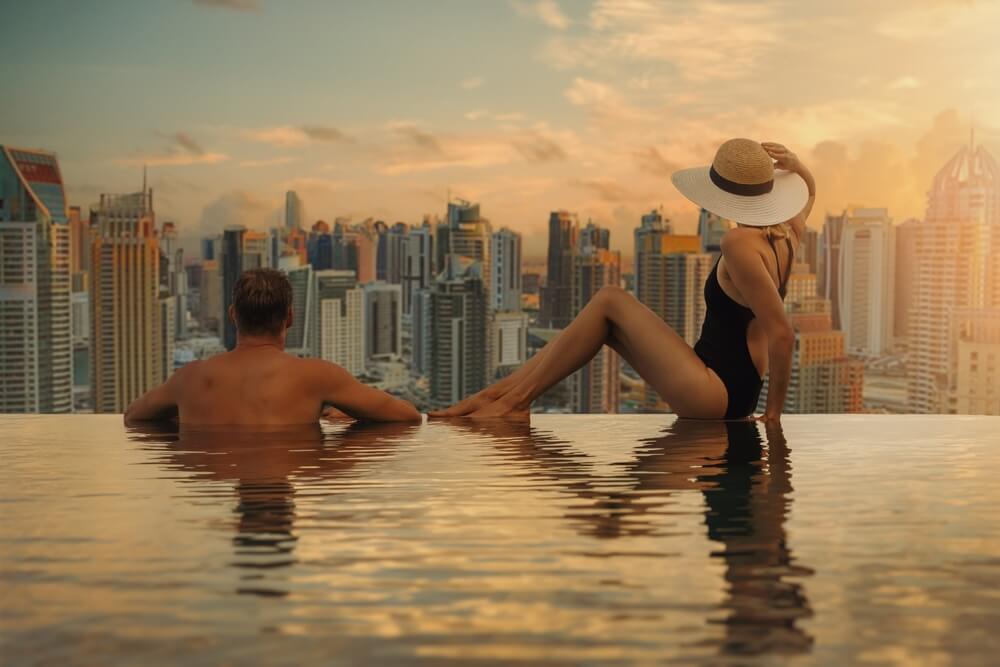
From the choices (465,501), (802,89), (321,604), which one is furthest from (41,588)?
(802,89)

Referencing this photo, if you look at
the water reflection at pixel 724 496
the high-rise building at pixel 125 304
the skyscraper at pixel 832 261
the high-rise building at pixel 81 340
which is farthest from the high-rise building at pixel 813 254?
the water reflection at pixel 724 496

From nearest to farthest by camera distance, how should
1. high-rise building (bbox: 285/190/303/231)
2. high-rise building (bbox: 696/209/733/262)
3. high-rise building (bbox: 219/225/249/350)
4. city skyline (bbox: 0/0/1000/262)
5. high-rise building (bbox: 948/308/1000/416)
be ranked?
high-rise building (bbox: 948/308/1000/416) < city skyline (bbox: 0/0/1000/262) < high-rise building (bbox: 219/225/249/350) < high-rise building (bbox: 285/190/303/231) < high-rise building (bbox: 696/209/733/262)

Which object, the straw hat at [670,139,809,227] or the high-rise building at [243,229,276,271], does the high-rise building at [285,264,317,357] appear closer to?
the high-rise building at [243,229,276,271]

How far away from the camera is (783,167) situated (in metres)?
2.82

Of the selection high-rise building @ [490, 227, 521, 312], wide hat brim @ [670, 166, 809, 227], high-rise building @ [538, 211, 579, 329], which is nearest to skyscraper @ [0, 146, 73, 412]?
high-rise building @ [490, 227, 521, 312]

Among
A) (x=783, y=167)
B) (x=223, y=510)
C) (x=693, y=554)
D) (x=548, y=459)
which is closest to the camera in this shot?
(x=693, y=554)

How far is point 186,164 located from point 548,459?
40431 millimetres

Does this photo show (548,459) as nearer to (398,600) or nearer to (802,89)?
(398,600)

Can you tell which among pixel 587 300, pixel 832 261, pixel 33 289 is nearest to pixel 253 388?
pixel 587 300

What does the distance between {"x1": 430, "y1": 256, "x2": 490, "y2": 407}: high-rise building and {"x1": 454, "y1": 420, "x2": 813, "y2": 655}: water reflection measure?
1417 inches

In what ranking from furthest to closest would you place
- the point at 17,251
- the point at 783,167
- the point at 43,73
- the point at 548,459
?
the point at 17,251 → the point at 43,73 → the point at 783,167 → the point at 548,459

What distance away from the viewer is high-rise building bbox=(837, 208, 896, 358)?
1501 inches

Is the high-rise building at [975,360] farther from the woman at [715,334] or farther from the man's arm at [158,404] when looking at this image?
the man's arm at [158,404]

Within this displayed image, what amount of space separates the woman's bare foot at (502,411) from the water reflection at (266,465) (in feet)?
0.91
